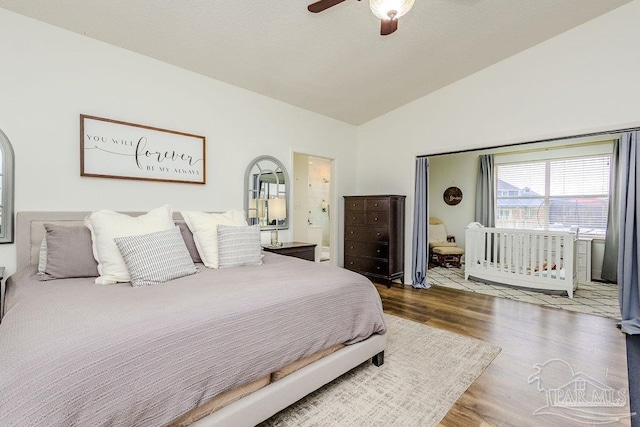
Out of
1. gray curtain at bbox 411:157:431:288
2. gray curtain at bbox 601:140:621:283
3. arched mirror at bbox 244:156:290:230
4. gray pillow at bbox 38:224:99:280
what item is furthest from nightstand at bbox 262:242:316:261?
gray curtain at bbox 601:140:621:283

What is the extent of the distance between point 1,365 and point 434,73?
14.2ft

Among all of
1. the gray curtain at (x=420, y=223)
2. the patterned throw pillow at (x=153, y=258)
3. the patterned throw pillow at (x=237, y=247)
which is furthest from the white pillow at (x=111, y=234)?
→ the gray curtain at (x=420, y=223)

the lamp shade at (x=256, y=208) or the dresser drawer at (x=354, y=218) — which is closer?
the lamp shade at (x=256, y=208)

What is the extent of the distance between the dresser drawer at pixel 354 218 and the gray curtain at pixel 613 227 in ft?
12.9

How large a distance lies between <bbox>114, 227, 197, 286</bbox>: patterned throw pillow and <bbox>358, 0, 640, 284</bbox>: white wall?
3448mm

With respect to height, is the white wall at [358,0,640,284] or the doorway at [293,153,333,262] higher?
the white wall at [358,0,640,284]

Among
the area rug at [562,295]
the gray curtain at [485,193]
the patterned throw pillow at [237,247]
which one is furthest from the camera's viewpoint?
the gray curtain at [485,193]

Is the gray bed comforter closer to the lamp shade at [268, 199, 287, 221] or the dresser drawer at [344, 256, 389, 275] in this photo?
the lamp shade at [268, 199, 287, 221]

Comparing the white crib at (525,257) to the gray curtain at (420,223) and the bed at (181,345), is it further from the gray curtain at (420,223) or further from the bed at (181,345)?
the bed at (181,345)

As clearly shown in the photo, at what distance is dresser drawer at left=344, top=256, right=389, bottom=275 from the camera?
432 centimetres

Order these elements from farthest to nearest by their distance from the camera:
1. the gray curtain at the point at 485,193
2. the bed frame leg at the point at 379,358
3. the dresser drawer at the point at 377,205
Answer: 1. the gray curtain at the point at 485,193
2. the dresser drawer at the point at 377,205
3. the bed frame leg at the point at 379,358

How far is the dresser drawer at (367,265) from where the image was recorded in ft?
14.2

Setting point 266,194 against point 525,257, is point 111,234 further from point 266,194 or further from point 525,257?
point 525,257

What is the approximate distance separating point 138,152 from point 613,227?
670cm
